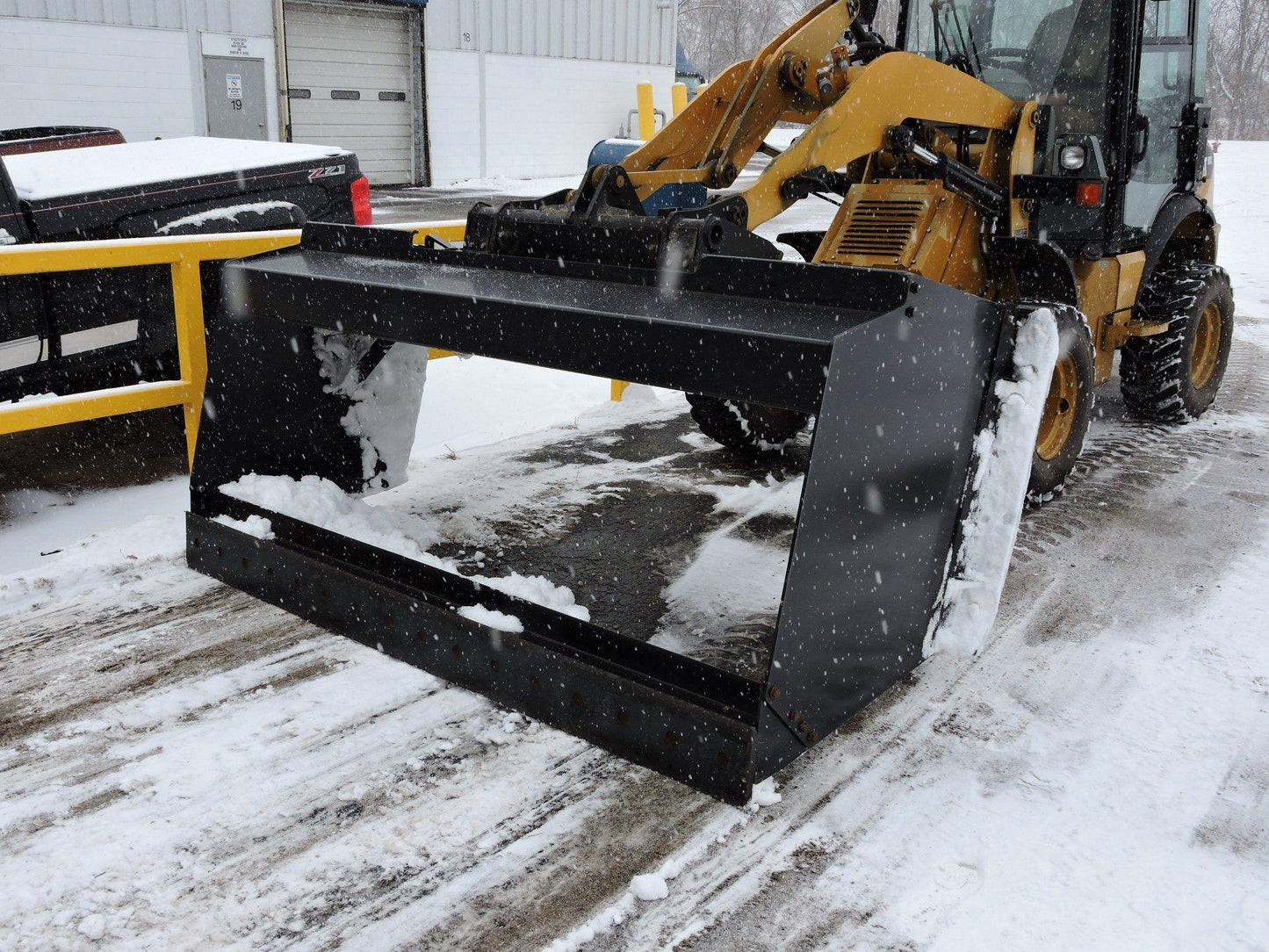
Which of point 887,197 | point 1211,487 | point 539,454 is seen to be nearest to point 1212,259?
point 1211,487

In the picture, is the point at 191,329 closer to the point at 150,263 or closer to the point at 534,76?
the point at 150,263

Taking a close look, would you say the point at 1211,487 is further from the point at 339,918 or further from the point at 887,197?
the point at 339,918

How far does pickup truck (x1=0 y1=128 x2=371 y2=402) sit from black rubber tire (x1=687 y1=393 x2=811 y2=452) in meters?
2.27

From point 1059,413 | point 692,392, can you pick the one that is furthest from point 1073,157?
point 692,392

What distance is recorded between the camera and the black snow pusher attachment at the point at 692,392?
2.61 metres

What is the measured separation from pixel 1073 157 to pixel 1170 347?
5.03 feet

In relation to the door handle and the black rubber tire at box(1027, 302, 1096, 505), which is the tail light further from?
the door handle

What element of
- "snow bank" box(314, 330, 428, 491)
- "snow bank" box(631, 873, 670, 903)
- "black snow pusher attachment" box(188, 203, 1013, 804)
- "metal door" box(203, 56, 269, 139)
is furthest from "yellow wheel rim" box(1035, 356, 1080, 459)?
"metal door" box(203, 56, 269, 139)

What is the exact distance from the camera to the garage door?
1794cm

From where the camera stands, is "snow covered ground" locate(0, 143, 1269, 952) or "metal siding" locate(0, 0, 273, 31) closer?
"snow covered ground" locate(0, 143, 1269, 952)

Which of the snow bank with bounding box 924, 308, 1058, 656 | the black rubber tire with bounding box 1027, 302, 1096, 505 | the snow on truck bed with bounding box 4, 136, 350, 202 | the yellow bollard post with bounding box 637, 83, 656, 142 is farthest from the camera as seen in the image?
the yellow bollard post with bounding box 637, 83, 656, 142

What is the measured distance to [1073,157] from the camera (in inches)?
191

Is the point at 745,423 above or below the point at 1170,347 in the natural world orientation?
below

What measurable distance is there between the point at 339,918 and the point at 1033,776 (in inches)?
69.2
